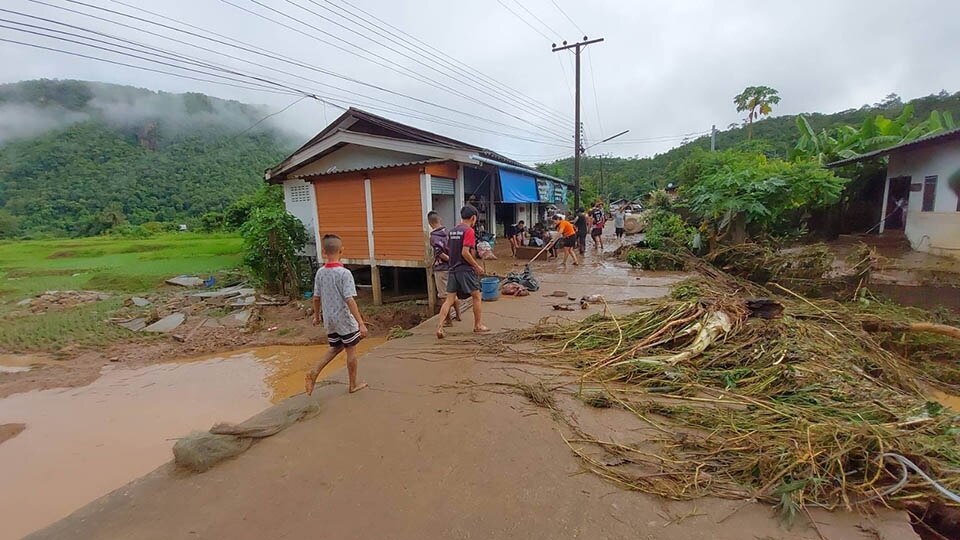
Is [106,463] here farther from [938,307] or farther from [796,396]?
[938,307]

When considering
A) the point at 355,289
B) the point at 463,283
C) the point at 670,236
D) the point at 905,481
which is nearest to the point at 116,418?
the point at 355,289

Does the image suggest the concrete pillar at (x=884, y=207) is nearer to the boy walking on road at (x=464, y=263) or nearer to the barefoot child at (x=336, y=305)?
the boy walking on road at (x=464, y=263)

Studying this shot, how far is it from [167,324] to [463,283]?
959 cm

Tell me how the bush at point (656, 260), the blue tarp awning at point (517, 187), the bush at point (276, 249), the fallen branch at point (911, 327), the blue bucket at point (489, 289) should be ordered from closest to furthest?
1. the fallen branch at point (911, 327)
2. the blue bucket at point (489, 289)
3. the bush at point (656, 260)
4. the bush at point (276, 249)
5. the blue tarp awning at point (517, 187)

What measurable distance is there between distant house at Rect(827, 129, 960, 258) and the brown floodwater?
46.1ft

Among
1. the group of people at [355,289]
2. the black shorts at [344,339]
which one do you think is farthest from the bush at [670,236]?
the black shorts at [344,339]

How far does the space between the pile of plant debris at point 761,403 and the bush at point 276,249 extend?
32.0ft

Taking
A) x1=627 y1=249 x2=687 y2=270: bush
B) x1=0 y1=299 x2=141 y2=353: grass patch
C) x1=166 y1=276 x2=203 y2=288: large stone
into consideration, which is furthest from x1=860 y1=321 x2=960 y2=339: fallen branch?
x1=166 y1=276 x2=203 y2=288: large stone

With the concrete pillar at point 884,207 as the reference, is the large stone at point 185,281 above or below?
below

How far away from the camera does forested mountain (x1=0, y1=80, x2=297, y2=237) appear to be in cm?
3934

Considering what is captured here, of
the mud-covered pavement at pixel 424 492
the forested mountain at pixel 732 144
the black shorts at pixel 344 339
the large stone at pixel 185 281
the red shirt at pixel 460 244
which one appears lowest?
the large stone at pixel 185 281

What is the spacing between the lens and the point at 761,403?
10.3ft

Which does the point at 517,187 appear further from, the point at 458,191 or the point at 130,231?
the point at 130,231

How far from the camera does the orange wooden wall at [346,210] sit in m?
10.6
